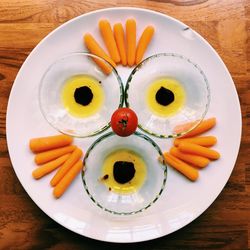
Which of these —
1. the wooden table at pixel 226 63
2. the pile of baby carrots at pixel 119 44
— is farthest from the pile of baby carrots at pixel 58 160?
the pile of baby carrots at pixel 119 44

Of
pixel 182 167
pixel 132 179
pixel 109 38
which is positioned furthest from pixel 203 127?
pixel 109 38

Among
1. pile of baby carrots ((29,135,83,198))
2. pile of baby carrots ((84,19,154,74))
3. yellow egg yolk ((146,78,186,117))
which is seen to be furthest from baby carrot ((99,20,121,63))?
pile of baby carrots ((29,135,83,198))

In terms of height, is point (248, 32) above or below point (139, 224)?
above

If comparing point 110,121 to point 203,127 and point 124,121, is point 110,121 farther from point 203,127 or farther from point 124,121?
point 203,127

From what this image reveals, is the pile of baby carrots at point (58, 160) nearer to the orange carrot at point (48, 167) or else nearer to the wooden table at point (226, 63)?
the orange carrot at point (48, 167)

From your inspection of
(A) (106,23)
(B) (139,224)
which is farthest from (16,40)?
(B) (139,224)

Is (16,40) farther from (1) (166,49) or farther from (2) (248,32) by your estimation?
(2) (248,32)
